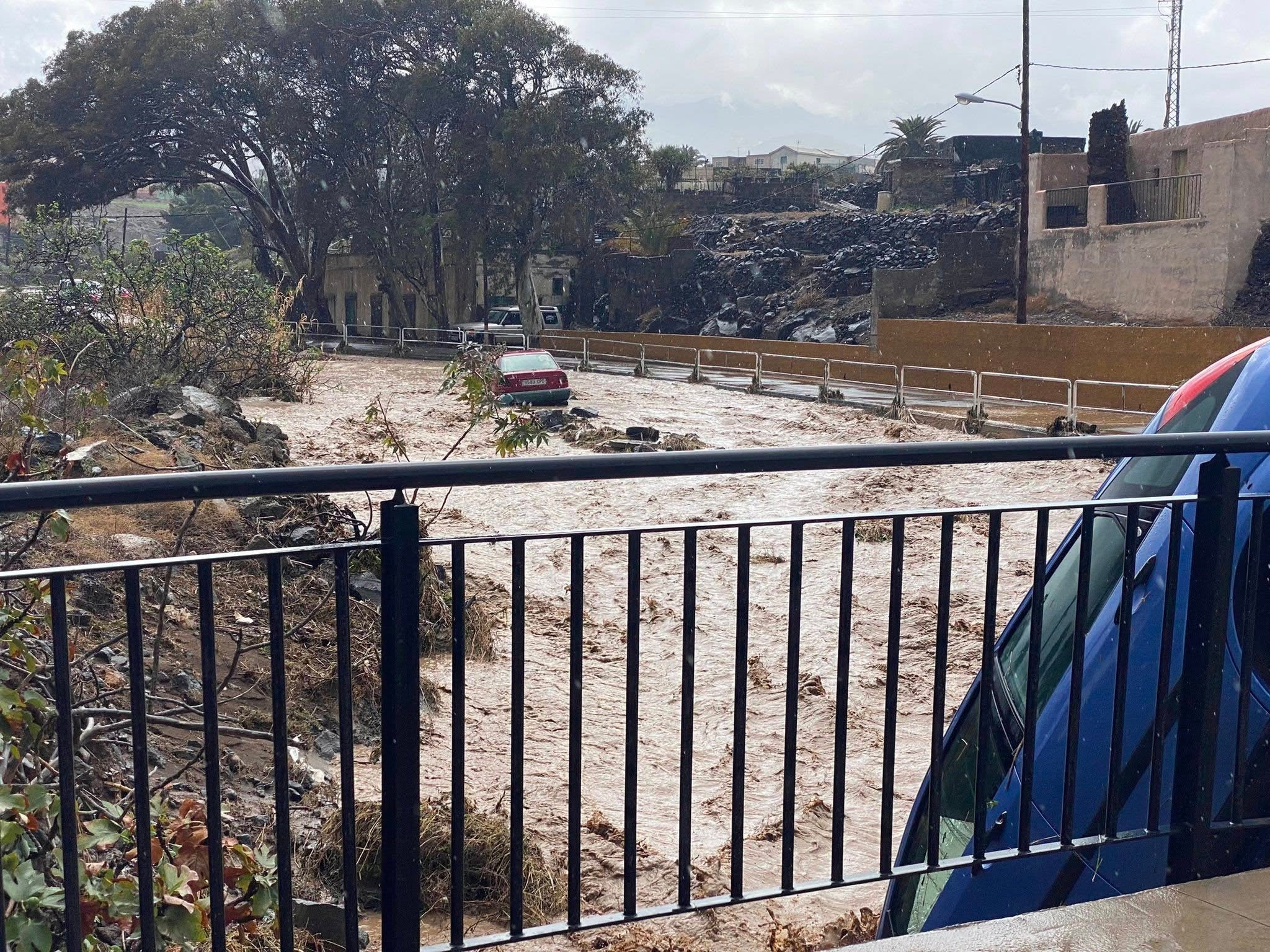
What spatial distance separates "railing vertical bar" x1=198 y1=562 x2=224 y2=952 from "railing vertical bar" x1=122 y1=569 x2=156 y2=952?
0.35 ft

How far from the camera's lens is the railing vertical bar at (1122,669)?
2934mm

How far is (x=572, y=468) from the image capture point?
8.02 ft

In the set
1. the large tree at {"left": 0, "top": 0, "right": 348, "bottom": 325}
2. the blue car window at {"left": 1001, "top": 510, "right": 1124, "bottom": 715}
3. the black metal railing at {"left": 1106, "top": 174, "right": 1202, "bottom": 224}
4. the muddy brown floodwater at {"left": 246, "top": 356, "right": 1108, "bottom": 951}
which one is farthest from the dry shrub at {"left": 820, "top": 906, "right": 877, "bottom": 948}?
the large tree at {"left": 0, "top": 0, "right": 348, "bottom": 325}

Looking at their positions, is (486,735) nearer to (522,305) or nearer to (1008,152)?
(522,305)

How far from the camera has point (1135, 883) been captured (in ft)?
10.8

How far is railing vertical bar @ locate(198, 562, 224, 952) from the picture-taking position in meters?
2.32

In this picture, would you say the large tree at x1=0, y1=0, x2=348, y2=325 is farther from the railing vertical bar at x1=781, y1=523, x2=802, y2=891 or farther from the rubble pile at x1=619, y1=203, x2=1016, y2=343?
the railing vertical bar at x1=781, y1=523, x2=802, y2=891

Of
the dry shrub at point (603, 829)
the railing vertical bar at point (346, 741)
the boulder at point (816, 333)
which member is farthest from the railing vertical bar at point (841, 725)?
the boulder at point (816, 333)

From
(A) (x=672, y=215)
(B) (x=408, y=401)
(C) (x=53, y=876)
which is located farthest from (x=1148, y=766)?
(A) (x=672, y=215)

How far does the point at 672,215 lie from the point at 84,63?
25379 mm

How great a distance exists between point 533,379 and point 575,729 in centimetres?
2570

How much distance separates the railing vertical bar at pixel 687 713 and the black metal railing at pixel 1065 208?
37243 millimetres

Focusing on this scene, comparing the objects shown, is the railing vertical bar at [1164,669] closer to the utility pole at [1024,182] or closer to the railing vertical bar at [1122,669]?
the railing vertical bar at [1122,669]

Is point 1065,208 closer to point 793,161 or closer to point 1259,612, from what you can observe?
point 1259,612
